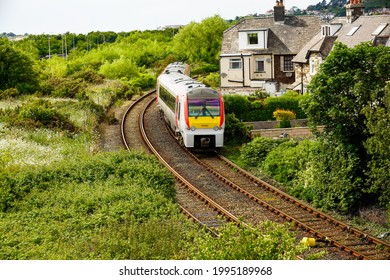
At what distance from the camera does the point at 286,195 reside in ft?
52.8

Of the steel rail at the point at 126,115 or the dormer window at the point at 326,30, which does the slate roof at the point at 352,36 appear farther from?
the steel rail at the point at 126,115

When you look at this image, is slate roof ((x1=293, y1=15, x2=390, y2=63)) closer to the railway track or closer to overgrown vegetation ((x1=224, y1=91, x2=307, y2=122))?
overgrown vegetation ((x1=224, y1=91, x2=307, y2=122))

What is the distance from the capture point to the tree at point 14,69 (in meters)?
27.3

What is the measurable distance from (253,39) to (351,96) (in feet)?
59.8

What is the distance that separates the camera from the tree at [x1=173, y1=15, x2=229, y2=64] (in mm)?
39281

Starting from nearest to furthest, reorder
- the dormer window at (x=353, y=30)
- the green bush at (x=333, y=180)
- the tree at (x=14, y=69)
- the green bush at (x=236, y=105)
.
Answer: the green bush at (x=333, y=180), the green bush at (x=236, y=105), the dormer window at (x=353, y=30), the tree at (x=14, y=69)

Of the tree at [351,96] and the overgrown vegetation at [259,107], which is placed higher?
the tree at [351,96]

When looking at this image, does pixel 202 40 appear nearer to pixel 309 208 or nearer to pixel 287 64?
pixel 287 64

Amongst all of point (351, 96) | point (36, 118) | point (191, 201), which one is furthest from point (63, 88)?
point (351, 96)

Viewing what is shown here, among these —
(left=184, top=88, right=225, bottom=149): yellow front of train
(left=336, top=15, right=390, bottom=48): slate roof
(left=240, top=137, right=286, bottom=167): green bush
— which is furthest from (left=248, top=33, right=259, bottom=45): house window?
(left=240, top=137, right=286, bottom=167): green bush

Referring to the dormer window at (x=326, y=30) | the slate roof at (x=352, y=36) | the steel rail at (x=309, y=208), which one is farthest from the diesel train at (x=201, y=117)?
the dormer window at (x=326, y=30)

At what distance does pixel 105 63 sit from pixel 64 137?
56.2 ft

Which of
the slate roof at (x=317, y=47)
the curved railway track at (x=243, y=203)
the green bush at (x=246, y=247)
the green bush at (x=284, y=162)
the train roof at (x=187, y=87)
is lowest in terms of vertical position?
the curved railway track at (x=243, y=203)

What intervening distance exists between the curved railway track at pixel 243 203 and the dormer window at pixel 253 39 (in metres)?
12.3
